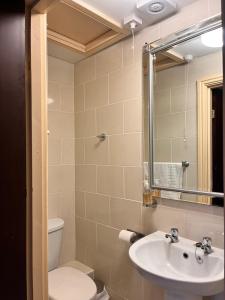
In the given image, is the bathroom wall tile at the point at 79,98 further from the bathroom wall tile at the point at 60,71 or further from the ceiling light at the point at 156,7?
the ceiling light at the point at 156,7

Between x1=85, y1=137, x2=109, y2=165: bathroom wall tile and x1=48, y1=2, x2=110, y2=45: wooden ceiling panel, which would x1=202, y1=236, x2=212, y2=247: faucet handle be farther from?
x1=48, y1=2, x2=110, y2=45: wooden ceiling panel

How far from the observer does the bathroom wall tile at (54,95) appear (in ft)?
6.91

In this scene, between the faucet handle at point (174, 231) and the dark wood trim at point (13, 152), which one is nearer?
the dark wood trim at point (13, 152)

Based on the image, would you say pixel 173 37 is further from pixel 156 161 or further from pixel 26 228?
pixel 26 228

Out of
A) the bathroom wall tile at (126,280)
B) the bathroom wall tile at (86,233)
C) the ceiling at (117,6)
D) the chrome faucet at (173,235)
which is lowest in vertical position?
the bathroom wall tile at (126,280)

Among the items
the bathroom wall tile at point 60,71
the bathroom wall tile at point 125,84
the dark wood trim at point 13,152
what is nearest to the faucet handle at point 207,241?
the dark wood trim at point 13,152

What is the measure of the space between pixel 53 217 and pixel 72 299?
755 mm

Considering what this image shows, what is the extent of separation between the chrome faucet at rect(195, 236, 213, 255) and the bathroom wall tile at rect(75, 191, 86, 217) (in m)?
1.09

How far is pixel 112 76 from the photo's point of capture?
1868 millimetres

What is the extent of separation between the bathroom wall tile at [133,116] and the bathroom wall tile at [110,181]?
32cm

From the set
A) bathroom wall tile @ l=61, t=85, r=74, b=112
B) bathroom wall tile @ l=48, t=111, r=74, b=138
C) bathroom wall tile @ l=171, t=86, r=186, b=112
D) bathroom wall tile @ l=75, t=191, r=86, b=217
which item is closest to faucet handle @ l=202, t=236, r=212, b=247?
bathroom wall tile @ l=171, t=86, r=186, b=112

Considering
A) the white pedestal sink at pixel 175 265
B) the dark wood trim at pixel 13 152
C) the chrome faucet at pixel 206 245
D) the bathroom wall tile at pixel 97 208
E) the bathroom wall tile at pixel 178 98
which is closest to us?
the dark wood trim at pixel 13 152

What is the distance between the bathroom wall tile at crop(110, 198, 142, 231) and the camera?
167 centimetres

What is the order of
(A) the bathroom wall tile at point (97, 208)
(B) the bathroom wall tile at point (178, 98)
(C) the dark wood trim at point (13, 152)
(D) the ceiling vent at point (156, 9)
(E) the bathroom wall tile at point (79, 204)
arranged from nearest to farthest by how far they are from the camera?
(C) the dark wood trim at point (13, 152), (D) the ceiling vent at point (156, 9), (B) the bathroom wall tile at point (178, 98), (A) the bathroom wall tile at point (97, 208), (E) the bathroom wall tile at point (79, 204)
